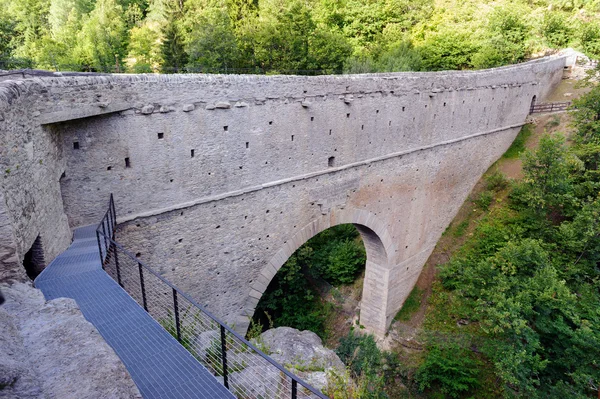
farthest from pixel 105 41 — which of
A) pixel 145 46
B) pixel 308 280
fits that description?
pixel 308 280

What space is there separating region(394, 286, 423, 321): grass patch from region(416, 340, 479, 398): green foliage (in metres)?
2.31

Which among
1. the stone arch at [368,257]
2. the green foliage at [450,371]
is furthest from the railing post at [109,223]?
the green foliage at [450,371]

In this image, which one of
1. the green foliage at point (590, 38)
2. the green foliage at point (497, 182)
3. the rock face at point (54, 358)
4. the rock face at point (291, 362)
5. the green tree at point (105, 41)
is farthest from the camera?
the green tree at point (105, 41)

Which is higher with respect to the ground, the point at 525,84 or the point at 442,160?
the point at 525,84

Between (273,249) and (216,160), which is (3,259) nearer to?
(216,160)

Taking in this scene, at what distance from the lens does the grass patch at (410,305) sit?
1734cm

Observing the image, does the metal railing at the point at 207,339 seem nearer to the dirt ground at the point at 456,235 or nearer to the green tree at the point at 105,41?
the dirt ground at the point at 456,235

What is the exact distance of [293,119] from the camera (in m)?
10.6

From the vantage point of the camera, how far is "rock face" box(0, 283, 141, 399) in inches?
113

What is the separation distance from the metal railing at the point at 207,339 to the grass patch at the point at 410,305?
1093 cm

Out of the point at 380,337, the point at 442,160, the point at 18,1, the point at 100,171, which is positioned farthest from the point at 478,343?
the point at 18,1

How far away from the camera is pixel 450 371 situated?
46.6ft

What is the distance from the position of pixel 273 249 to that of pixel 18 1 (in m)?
46.4

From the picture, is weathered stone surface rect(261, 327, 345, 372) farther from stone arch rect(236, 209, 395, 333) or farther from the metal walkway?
the metal walkway
